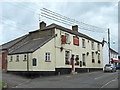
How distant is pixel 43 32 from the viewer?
25.4 metres

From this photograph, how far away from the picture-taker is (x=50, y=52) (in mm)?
22531

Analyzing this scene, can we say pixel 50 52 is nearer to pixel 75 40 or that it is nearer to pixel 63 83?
pixel 75 40

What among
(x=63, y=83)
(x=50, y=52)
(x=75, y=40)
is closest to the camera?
(x=63, y=83)

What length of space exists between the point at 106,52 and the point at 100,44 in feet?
14.9

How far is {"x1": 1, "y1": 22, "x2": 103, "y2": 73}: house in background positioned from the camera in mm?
20828

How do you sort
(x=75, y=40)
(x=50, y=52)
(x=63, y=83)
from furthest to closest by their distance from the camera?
(x=75, y=40) → (x=50, y=52) → (x=63, y=83)

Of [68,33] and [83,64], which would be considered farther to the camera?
[83,64]

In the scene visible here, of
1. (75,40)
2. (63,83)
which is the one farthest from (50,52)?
(63,83)

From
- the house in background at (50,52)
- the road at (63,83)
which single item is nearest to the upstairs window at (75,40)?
the house in background at (50,52)

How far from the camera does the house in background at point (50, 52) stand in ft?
68.3

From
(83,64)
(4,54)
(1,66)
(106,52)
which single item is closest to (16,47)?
(4,54)

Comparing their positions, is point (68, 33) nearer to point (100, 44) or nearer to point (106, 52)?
point (100, 44)

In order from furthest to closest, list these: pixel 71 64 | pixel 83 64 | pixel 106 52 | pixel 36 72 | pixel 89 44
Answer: pixel 106 52
pixel 89 44
pixel 83 64
pixel 71 64
pixel 36 72

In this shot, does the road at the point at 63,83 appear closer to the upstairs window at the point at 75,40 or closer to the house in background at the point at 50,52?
the house in background at the point at 50,52
